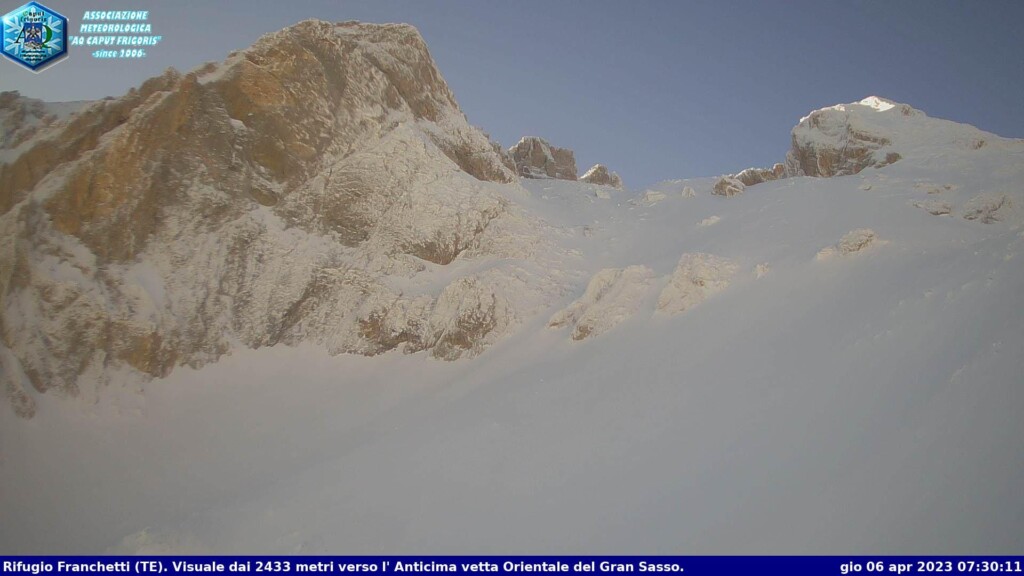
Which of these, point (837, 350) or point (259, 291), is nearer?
point (837, 350)

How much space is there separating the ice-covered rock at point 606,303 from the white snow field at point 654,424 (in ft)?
0.79

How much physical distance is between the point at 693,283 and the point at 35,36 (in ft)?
91.1

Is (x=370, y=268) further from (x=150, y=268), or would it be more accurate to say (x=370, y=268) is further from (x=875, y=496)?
(x=875, y=496)

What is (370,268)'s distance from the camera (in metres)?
29.8

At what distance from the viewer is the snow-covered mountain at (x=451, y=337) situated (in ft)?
41.3

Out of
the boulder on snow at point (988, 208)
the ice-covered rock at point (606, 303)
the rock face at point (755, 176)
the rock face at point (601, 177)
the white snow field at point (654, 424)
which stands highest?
the rock face at point (601, 177)

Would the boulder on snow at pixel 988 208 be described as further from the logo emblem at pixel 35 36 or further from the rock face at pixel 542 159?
the logo emblem at pixel 35 36

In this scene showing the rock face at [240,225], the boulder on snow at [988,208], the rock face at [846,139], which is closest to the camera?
the rock face at [240,225]

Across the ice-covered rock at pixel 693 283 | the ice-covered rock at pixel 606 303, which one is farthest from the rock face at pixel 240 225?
the ice-covered rock at pixel 693 283

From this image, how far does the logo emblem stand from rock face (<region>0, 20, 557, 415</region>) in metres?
6.33

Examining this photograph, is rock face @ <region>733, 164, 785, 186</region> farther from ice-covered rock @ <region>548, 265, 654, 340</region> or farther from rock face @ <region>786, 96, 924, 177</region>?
ice-covered rock @ <region>548, 265, 654, 340</region>

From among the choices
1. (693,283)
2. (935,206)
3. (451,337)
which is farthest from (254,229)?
(935,206)

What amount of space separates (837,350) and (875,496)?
21.7 feet
